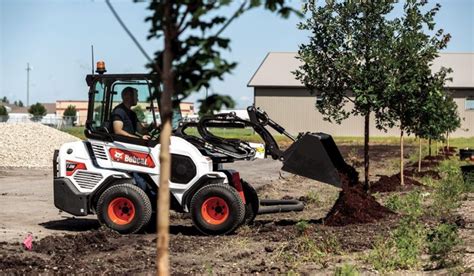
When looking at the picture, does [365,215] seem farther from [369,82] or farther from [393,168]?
[393,168]

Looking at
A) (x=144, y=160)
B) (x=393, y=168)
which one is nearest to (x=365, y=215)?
(x=144, y=160)

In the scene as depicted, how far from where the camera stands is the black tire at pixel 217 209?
973cm

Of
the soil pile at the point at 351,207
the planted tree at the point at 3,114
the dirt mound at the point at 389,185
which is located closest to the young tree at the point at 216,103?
the soil pile at the point at 351,207

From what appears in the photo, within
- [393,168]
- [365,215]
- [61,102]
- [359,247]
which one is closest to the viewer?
[359,247]

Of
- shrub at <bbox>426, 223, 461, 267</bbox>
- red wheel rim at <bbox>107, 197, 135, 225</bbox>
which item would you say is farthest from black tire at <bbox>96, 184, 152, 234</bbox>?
shrub at <bbox>426, 223, 461, 267</bbox>

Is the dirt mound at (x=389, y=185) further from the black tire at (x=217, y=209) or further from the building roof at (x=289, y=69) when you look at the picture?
the building roof at (x=289, y=69)

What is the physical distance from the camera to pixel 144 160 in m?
9.99

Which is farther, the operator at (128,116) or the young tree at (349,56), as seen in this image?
the young tree at (349,56)

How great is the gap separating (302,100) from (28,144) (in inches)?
1204

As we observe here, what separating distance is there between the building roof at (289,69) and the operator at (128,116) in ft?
153

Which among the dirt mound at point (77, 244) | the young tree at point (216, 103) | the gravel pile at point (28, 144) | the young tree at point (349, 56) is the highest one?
the young tree at point (349, 56)

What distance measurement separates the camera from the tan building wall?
181ft

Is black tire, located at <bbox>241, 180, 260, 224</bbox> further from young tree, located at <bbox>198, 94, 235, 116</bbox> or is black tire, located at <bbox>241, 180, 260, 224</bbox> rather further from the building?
the building

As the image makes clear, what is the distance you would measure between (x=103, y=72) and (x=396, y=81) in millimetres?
5771
